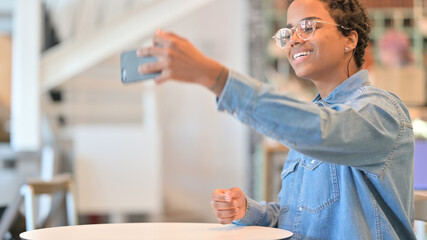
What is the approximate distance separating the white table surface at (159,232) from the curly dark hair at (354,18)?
45cm

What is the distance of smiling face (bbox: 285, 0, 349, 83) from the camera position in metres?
1.15

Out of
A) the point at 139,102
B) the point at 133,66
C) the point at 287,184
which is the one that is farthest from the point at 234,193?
the point at 139,102

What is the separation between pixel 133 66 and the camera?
33.4 inches

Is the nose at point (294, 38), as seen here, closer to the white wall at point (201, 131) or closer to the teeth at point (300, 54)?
the teeth at point (300, 54)

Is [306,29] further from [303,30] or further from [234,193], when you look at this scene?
[234,193]

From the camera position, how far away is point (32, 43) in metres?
3.29

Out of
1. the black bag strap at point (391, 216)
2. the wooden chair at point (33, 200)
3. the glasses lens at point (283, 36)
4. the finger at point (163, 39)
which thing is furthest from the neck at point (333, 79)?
the wooden chair at point (33, 200)

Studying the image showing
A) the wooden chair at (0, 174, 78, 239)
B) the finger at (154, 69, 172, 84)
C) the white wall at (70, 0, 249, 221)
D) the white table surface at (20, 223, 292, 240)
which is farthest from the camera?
the white wall at (70, 0, 249, 221)

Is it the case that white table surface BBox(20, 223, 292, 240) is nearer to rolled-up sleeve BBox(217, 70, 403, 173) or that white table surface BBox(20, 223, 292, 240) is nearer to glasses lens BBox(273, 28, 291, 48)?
rolled-up sleeve BBox(217, 70, 403, 173)

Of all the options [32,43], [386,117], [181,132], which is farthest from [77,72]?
[386,117]

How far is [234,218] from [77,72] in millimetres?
2708

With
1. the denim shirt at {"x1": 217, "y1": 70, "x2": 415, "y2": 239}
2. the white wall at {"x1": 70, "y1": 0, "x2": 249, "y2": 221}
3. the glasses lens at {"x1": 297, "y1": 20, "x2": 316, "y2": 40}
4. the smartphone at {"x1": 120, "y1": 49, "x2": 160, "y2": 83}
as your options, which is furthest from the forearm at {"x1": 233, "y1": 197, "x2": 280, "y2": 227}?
the white wall at {"x1": 70, "y1": 0, "x2": 249, "y2": 221}

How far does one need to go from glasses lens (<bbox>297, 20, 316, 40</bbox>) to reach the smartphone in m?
0.43

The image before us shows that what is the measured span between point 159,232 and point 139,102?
3.21 m
